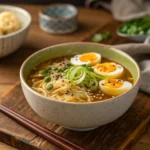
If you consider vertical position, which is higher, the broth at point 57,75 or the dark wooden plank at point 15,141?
the broth at point 57,75

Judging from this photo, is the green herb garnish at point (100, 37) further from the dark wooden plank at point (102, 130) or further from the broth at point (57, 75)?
the dark wooden plank at point (102, 130)

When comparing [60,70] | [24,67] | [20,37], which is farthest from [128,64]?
[20,37]

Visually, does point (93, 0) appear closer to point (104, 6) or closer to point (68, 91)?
point (104, 6)

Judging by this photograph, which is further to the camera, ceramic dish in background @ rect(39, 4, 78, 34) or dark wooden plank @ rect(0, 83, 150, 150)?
ceramic dish in background @ rect(39, 4, 78, 34)

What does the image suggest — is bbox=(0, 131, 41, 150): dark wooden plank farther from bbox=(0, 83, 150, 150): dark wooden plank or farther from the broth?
the broth

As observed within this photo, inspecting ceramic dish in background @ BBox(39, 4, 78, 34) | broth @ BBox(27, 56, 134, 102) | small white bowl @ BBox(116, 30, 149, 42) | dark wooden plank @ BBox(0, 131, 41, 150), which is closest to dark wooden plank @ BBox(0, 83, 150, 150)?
dark wooden plank @ BBox(0, 131, 41, 150)

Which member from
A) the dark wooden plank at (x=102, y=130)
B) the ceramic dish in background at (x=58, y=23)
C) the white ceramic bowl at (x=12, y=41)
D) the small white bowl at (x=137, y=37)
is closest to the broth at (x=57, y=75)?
the dark wooden plank at (x=102, y=130)
